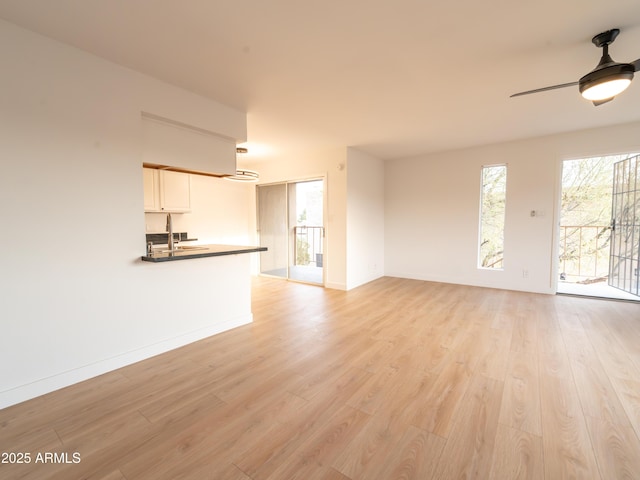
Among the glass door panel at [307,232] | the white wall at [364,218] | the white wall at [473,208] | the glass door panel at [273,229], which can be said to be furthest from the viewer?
the glass door panel at [307,232]

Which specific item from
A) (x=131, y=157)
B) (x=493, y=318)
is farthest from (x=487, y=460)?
(x=131, y=157)

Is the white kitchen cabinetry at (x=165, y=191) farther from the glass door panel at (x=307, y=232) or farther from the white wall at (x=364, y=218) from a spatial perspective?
the white wall at (x=364, y=218)

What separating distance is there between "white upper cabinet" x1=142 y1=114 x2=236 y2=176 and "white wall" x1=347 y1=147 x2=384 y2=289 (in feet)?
7.98

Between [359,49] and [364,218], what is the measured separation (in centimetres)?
362

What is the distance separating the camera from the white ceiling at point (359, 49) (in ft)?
5.82

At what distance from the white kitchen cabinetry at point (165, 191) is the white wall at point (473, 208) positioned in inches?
168

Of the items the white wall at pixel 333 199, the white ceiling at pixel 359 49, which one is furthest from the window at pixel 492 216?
the white wall at pixel 333 199

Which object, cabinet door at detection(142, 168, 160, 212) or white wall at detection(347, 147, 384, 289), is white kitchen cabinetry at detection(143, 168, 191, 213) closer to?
cabinet door at detection(142, 168, 160, 212)

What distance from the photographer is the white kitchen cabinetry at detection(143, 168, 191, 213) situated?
3824 mm

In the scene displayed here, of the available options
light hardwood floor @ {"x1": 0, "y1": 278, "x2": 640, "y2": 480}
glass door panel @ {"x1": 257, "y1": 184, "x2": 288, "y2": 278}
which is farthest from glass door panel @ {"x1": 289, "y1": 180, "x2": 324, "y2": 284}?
light hardwood floor @ {"x1": 0, "y1": 278, "x2": 640, "y2": 480}

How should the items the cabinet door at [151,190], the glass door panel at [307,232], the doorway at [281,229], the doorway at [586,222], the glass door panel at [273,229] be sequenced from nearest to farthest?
the cabinet door at [151,190]
the doorway at [586,222]
the doorway at [281,229]
the glass door panel at [273,229]
the glass door panel at [307,232]

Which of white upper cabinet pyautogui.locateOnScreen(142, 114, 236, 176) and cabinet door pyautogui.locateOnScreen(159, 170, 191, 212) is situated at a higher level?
white upper cabinet pyautogui.locateOnScreen(142, 114, 236, 176)

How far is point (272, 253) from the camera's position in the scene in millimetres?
6535

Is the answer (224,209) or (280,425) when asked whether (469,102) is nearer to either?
(280,425)
